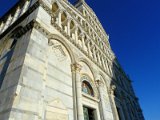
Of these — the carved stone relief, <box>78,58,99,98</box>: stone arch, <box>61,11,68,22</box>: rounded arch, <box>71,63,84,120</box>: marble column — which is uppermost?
<box>61,11,68,22</box>: rounded arch

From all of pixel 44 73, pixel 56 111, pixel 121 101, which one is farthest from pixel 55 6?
pixel 121 101

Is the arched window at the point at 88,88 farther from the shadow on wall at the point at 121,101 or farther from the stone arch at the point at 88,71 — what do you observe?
the shadow on wall at the point at 121,101

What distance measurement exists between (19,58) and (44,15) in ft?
10.8

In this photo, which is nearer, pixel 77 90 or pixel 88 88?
pixel 77 90

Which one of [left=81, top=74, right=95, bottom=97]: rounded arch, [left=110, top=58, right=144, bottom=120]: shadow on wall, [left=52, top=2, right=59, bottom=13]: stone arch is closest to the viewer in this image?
[left=81, top=74, right=95, bottom=97]: rounded arch

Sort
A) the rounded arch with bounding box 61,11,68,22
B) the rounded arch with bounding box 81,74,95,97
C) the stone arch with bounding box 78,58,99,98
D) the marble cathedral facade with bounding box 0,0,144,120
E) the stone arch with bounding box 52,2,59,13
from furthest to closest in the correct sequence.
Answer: the rounded arch with bounding box 61,11,68,22, the stone arch with bounding box 52,2,59,13, the stone arch with bounding box 78,58,99,98, the rounded arch with bounding box 81,74,95,97, the marble cathedral facade with bounding box 0,0,144,120

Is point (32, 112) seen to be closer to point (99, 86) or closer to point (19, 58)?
point (19, 58)

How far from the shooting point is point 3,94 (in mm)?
4625

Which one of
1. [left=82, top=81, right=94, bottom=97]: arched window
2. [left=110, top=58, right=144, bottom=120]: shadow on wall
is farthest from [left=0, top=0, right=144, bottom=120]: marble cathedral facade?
[left=110, top=58, right=144, bottom=120]: shadow on wall

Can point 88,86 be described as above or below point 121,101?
below

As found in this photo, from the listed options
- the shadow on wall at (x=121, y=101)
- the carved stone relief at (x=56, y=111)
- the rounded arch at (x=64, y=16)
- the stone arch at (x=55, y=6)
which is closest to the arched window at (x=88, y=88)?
the shadow on wall at (x=121, y=101)

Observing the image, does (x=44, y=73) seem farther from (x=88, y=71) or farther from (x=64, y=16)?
(x=64, y=16)

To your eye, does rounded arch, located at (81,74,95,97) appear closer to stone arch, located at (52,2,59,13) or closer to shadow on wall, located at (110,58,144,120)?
shadow on wall, located at (110,58,144,120)

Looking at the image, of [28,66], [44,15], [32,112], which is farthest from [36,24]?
[32,112]
